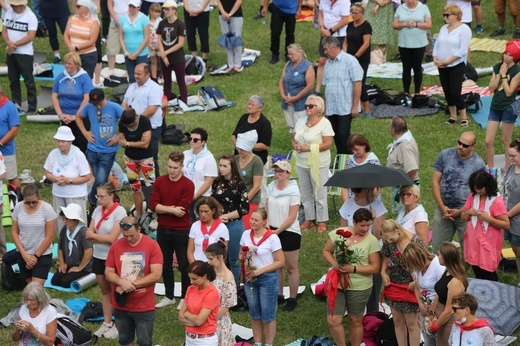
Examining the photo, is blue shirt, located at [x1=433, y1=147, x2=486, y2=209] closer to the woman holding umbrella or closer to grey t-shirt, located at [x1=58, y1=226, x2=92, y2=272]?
grey t-shirt, located at [x1=58, y1=226, x2=92, y2=272]

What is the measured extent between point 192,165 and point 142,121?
1560mm

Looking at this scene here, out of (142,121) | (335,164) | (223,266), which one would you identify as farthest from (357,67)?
(223,266)

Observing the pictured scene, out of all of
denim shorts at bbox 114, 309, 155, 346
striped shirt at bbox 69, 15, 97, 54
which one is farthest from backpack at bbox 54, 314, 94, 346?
striped shirt at bbox 69, 15, 97, 54

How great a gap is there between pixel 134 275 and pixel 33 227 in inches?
81.0

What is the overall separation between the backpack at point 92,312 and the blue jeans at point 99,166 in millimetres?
2473

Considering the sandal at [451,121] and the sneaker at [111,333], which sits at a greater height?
the sneaker at [111,333]

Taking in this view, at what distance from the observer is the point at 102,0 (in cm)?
2131

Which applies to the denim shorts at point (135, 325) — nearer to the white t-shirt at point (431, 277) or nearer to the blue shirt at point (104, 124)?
the white t-shirt at point (431, 277)

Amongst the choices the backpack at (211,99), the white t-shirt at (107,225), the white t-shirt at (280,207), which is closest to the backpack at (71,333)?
the white t-shirt at (107,225)

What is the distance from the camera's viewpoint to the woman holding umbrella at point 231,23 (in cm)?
1942

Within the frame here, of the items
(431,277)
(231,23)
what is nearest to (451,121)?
(231,23)

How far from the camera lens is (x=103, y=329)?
1135 centimetres

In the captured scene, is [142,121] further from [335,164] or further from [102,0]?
[102,0]

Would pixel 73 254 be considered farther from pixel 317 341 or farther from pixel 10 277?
pixel 317 341
